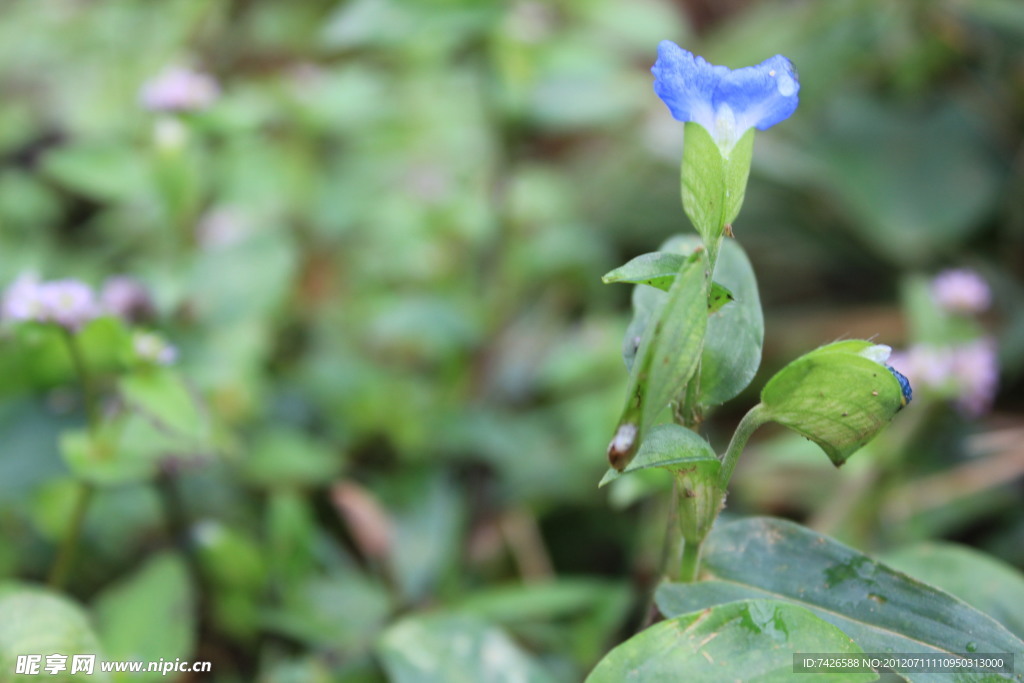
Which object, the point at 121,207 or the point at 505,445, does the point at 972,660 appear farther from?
the point at 121,207

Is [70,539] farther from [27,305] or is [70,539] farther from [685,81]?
[685,81]

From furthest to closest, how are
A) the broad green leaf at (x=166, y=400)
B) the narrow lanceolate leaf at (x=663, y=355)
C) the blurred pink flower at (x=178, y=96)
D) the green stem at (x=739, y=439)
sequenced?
1. the blurred pink flower at (x=178, y=96)
2. the broad green leaf at (x=166, y=400)
3. the green stem at (x=739, y=439)
4. the narrow lanceolate leaf at (x=663, y=355)

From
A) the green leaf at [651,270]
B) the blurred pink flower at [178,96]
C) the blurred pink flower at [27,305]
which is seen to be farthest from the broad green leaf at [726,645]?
the blurred pink flower at [178,96]

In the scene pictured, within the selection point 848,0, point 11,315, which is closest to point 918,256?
point 848,0

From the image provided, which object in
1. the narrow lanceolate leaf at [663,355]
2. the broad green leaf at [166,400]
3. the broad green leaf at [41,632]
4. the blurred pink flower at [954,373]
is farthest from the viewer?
the blurred pink flower at [954,373]

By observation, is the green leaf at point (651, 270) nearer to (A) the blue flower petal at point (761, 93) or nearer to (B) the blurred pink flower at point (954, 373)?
(A) the blue flower petal at point (761, 93)

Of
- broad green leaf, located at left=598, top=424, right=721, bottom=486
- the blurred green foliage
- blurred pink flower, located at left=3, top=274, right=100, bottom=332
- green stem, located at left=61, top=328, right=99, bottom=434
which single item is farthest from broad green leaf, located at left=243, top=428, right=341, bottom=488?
broad green leaf, located at left=598, top=424, right=721, bottom=486

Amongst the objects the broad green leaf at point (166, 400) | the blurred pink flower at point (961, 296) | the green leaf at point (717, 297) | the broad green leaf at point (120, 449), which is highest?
the green leaf at point (717, 297)

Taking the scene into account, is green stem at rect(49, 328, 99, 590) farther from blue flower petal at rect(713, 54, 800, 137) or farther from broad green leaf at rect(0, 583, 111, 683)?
blue flower petal at rect(713, 54, 800, 137)
